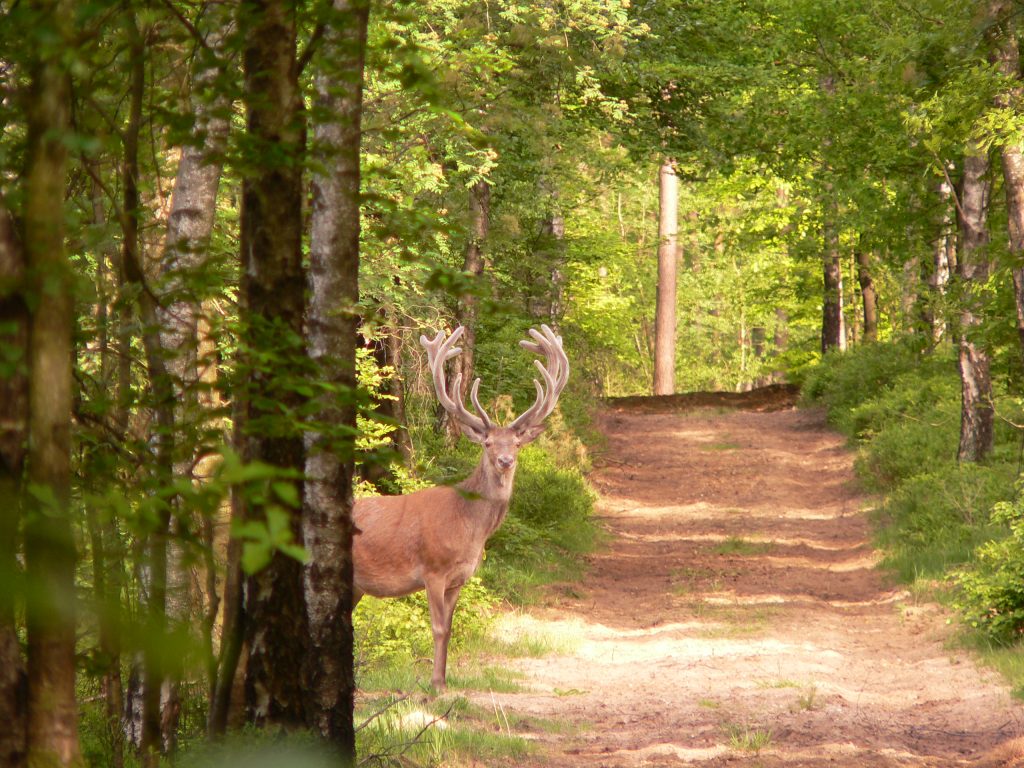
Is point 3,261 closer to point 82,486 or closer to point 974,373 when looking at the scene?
point 82,486

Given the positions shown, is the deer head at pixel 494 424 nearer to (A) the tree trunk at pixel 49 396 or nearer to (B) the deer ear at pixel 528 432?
(B) the deer ear at pixel 528 432

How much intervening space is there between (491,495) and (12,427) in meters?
7.52

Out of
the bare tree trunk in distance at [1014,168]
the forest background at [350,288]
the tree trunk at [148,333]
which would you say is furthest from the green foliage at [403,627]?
the tree trunk at [148,333]

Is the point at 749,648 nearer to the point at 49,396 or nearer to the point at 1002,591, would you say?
the point at 1002,591

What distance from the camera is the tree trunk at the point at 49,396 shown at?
2.42 meters

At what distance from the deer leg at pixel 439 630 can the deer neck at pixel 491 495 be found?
1.97 ft

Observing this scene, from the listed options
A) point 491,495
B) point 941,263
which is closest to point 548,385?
point 491,495

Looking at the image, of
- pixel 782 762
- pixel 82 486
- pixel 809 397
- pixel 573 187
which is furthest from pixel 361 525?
pixel 809 397

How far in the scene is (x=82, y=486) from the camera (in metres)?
3.48

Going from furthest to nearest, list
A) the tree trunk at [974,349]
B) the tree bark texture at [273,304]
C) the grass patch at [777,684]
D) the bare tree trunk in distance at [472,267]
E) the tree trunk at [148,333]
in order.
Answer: the tree trunk at [974,349], the bare tree trunk in distance at [472,267], the grass patch at [777,684], the tree bark texture at [273,304], the tree trunk at [148,333]

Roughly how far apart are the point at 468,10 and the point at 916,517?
332 inches

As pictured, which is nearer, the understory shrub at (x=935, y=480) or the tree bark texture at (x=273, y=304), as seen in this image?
the tree bark texture at (x=273, y=304)

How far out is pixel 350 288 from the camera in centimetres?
535

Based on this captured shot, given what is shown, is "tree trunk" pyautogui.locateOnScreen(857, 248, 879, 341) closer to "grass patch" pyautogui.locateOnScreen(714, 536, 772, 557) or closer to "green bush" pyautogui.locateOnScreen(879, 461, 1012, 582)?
"green bush" pyautogui.locateOnScreen(879, 461, 1012, 582)
